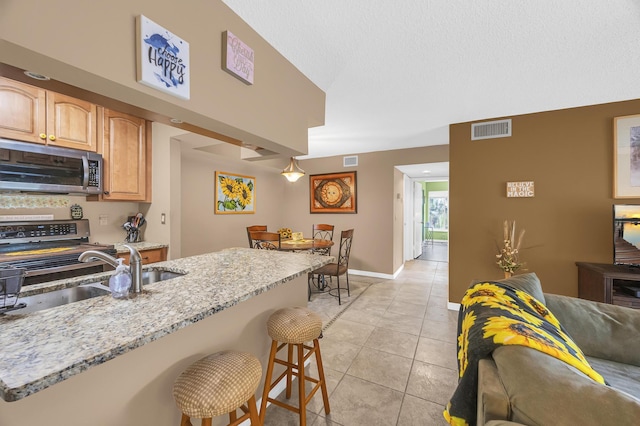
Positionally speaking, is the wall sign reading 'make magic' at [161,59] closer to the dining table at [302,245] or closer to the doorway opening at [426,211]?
the dining table at [302,245]

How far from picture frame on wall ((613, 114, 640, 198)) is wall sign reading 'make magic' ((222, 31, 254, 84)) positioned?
11.7ft

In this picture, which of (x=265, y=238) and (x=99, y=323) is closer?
(x=99, y=323)

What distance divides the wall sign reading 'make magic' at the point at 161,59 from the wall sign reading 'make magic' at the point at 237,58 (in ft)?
0.73

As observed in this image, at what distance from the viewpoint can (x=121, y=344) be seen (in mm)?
751

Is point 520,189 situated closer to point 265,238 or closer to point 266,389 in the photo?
point 265,238

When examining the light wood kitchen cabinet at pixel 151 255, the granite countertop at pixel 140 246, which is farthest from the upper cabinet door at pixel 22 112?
the light wood kitchen cabinet at pixel 151 255

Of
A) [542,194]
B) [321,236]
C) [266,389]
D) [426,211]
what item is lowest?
[266,389]

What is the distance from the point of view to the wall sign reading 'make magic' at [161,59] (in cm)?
101

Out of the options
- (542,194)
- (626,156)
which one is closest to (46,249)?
(542,194)

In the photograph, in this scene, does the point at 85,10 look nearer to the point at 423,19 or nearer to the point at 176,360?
the point at 176,360

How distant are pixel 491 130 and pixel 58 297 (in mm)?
4114

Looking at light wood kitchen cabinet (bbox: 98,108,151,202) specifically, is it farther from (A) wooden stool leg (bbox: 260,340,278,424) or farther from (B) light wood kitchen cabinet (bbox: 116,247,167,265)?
(A) wooden stool leg (bbox: 260,340,278,424)

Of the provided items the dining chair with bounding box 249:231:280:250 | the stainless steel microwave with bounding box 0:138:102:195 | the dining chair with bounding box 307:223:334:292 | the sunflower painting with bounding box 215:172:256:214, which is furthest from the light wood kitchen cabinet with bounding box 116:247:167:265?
the dining chair with bounding box 307:223:334:292

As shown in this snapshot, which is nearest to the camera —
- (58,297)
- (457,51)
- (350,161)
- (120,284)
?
(120,284)
